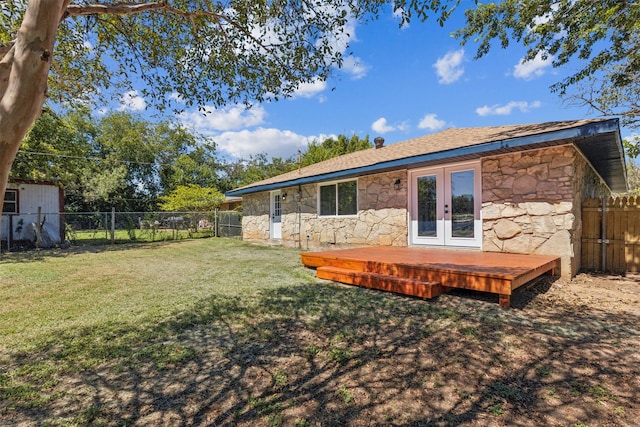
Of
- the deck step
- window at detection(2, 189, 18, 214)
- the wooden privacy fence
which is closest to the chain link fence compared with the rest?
window at detection(2, 189, 18, 214)

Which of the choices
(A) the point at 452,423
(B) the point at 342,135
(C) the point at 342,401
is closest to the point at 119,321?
(C) the point at 342,401

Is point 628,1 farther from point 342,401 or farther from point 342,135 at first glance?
point 342,135

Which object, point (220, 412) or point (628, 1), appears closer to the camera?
point (220, 412)

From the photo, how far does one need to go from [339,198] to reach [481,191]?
4.26 m

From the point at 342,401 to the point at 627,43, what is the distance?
29.5 ft

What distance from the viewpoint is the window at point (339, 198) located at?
923 centimetres

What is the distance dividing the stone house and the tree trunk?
6192 mm

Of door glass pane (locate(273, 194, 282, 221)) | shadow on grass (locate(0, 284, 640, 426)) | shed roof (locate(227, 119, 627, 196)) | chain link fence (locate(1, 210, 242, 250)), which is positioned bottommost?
shadow on grass (locate(0, 284, 640, 426))

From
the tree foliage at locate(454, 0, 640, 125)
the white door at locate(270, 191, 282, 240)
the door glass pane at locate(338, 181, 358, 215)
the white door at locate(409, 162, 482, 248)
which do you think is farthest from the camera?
the white door at locate(270, 191, 282, 240)

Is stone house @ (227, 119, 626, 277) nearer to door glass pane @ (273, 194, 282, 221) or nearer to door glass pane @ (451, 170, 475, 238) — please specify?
door glass pane @ (451, 170, 475, 238)

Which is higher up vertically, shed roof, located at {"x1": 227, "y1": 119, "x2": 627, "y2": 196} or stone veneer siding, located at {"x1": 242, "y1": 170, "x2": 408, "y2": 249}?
shed roof, located at {"x1": 227, "y1": 119, "x2": 627, "y2": 196}

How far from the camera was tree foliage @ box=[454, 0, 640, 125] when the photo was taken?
5410 mm

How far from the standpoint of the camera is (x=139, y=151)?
25.1 meters

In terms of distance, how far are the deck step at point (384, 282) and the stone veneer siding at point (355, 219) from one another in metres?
2.76
